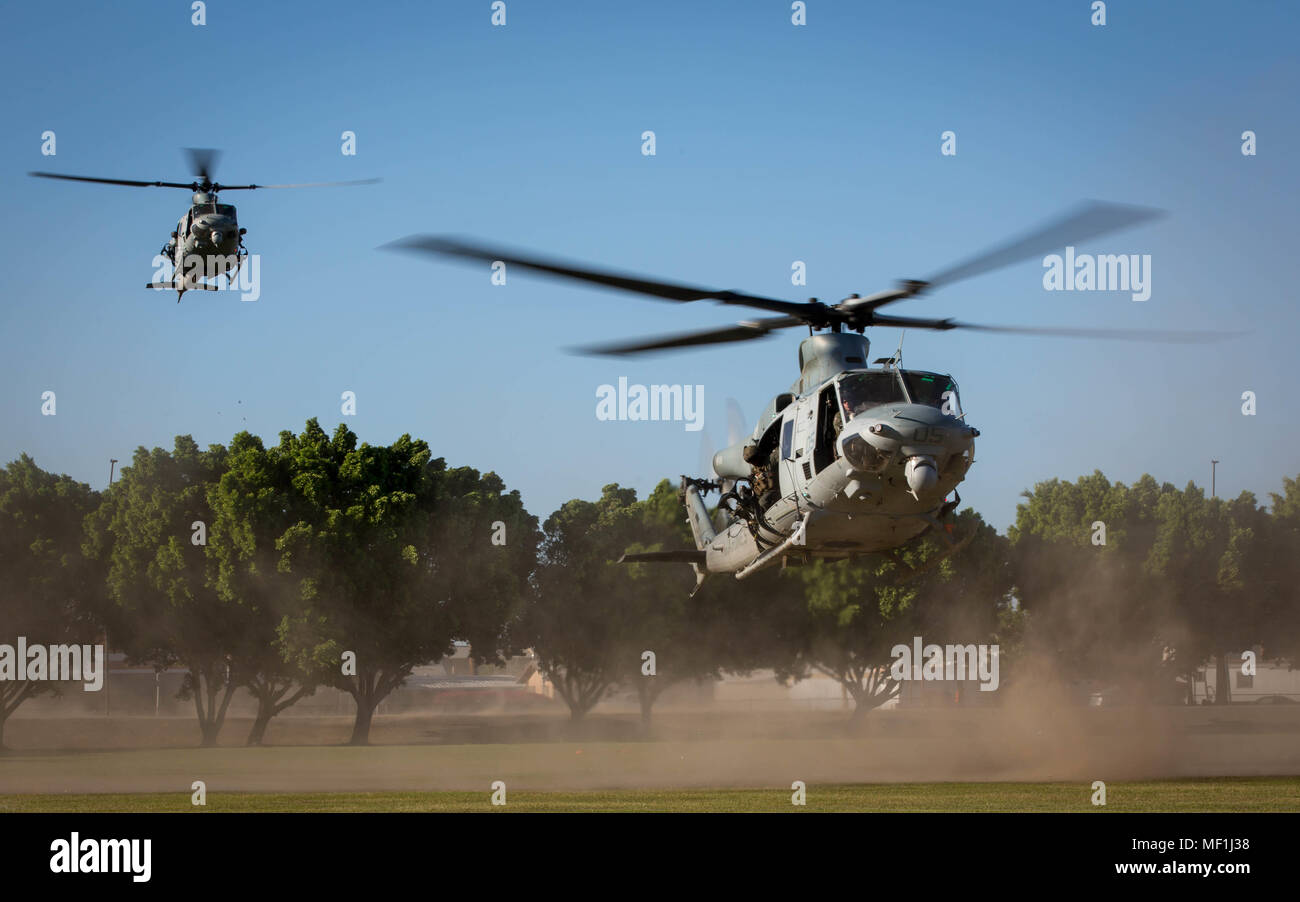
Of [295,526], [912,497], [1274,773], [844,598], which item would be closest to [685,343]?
[912,497]

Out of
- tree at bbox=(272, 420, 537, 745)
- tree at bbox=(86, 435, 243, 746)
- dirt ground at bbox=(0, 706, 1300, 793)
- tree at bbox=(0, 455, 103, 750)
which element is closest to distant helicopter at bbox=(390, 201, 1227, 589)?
dirt ground at bbox=(0, 706, 1300, 793)

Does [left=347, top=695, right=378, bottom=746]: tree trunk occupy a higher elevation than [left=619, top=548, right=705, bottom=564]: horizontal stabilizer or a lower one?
lower

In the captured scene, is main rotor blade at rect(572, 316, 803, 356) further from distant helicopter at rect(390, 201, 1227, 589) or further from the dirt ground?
the dirt ground

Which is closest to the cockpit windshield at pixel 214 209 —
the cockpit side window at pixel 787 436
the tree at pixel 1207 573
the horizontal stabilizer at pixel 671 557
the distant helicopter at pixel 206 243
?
the distant helicopter at pixel 206 243

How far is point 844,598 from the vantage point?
67.0 meters

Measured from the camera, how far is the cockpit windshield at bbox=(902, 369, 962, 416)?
2081 centimetres

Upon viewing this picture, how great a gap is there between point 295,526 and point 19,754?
17.3m

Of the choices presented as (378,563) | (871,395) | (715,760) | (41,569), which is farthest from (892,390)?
(41,569)

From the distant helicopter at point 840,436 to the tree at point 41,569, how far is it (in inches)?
1851

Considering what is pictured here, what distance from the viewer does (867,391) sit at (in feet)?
68.6

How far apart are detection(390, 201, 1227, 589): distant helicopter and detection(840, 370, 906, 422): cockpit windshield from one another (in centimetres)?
2

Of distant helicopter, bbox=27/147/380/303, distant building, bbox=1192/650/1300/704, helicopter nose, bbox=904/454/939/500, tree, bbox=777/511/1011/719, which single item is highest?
distant helicopter, bbox=27/147/380/303

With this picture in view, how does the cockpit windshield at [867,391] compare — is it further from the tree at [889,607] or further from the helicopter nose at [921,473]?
the tree at [889,607]
